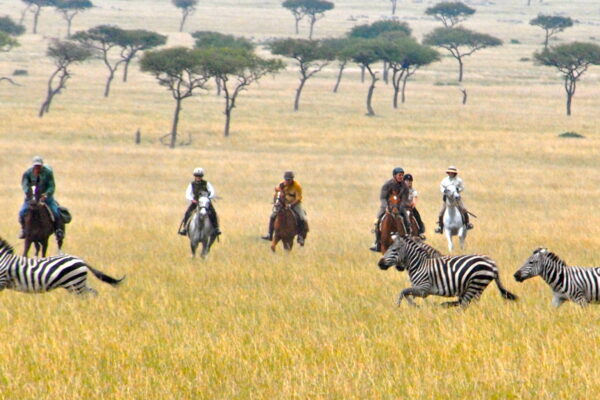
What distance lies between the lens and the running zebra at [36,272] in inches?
504

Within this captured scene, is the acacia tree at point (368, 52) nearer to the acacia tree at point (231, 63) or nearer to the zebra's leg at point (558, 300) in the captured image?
the acacia tree at point (231, 63)

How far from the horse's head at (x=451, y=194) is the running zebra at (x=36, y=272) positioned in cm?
935

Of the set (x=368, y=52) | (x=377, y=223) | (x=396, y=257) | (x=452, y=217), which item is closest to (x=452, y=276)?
(x=396, y=257)

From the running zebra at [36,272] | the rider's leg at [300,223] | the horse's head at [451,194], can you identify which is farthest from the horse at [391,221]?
the running zebra at [36,272]

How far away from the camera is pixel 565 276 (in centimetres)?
1227

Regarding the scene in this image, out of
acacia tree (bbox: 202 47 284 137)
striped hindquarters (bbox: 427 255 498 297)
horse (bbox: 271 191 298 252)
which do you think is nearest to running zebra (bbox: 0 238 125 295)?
striped hindquarters (bbox: 427 255 498 297)

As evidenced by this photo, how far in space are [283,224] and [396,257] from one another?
7.46 meters

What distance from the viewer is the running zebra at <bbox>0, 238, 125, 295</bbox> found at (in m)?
12.8

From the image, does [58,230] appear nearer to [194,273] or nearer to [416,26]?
[194,273]

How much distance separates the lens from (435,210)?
30297mm

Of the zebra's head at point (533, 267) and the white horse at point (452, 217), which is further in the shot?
the white horse at point (452, 217)

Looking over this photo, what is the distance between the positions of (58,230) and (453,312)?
8149 mm

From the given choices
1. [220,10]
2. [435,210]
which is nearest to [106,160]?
[435,210]

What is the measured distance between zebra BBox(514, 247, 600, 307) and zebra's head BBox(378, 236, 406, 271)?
1579mm
